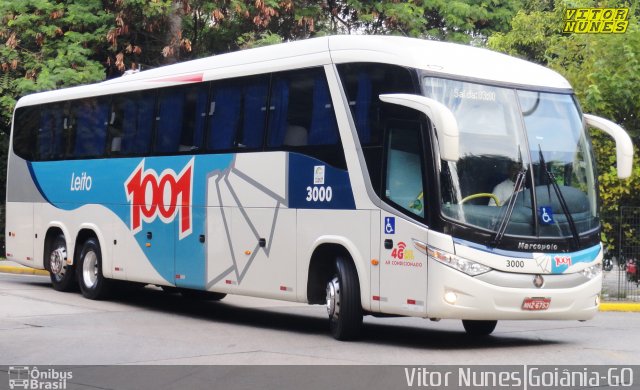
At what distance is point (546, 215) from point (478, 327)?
2.33 meters

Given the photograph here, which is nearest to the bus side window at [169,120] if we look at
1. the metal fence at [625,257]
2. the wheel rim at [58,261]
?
the wheel rim at [58,261]

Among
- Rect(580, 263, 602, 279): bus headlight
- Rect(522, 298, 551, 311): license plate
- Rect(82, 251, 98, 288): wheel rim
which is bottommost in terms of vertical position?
Rect(82, 251, 98, 288): wheel rim

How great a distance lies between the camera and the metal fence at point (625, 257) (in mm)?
21594

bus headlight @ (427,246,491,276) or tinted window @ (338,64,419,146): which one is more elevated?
tinted window @ (338,64,419,146)

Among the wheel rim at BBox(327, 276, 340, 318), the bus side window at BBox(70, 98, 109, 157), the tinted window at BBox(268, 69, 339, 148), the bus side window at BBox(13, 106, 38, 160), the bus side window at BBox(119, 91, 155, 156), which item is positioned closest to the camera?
the wheel rim at BBox(327, 276, 340, 318)

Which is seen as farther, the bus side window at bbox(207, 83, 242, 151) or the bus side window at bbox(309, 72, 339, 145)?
the bus side window at bbox(207, 83, 242, 151)

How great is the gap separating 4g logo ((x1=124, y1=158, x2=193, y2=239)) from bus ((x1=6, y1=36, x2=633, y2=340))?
0.04 metres

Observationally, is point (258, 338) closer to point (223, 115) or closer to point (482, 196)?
point (482, 196)

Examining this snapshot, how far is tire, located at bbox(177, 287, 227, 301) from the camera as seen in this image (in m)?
20.5

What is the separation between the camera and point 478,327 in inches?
593

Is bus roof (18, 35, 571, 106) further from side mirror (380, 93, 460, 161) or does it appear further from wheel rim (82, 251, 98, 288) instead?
wheel rim (82, 251, 98, 288)

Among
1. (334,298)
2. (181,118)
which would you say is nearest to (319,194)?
(334,298)

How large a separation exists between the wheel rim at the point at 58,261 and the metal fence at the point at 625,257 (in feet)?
32.6

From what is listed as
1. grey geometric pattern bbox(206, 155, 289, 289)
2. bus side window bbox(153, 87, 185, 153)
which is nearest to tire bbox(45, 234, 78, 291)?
bus side window bbox(153, 87, 185, 153)
